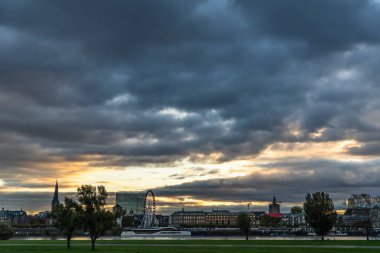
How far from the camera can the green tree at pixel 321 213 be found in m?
115

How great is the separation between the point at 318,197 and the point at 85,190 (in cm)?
6147

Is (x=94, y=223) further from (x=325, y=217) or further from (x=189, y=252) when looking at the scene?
(x=325, y=217)

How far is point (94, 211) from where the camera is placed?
83.3 metres

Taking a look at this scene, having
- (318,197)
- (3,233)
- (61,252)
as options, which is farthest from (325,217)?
(3,233)

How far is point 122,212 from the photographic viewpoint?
307ft

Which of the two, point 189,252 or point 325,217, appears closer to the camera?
point 189,252

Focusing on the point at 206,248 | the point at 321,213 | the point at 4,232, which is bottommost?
the point at 4,232

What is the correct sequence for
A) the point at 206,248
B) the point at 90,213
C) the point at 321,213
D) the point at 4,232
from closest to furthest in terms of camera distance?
the point at 206,248
the point at 90,213
the point at 321,213
the point at 4,232

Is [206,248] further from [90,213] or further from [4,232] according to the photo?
[4,232]

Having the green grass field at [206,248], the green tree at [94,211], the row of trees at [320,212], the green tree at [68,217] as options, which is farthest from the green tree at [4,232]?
the row of trees at [320,212]

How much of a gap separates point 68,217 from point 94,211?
7.01 meters

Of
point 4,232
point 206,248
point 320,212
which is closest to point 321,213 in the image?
point 320,212

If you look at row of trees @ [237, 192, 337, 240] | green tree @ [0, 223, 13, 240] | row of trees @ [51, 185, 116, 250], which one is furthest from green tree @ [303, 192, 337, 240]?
green tree @ [0, 223, 13, 240]

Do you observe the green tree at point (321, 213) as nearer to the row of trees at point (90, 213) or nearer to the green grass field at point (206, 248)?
the green grass field at point (206, 248)
